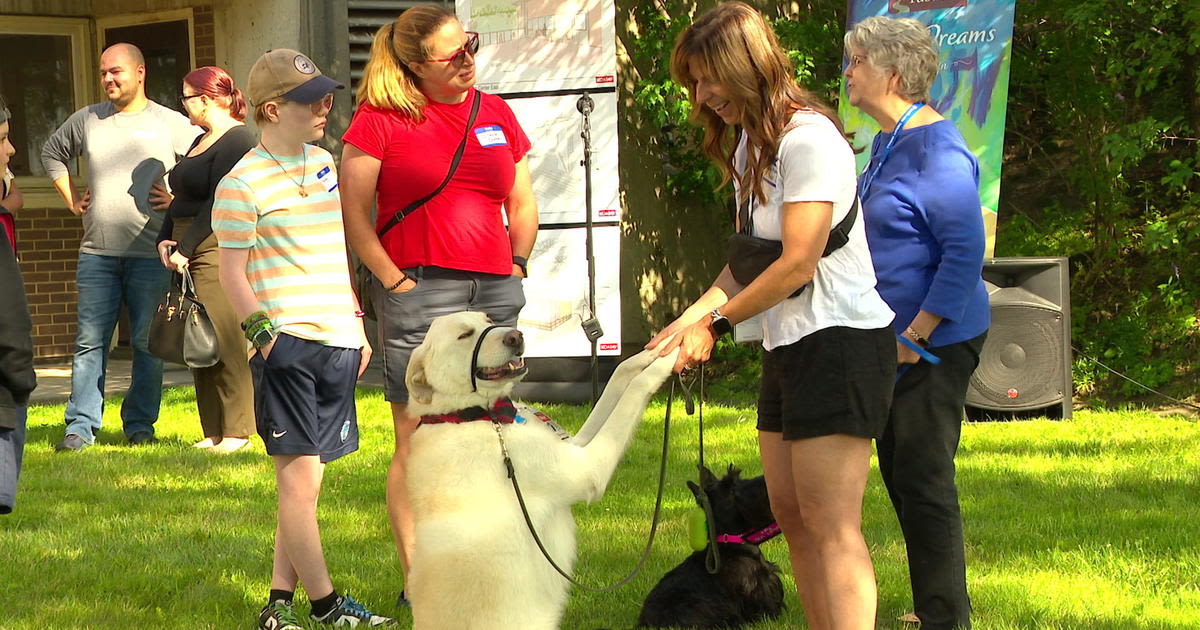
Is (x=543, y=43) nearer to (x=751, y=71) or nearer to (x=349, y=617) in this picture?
(x=349, y=617)

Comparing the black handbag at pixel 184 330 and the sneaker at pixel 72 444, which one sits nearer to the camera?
the black handbag at pixel 184 330

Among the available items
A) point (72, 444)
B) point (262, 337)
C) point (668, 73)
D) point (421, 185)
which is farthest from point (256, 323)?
point (668, 73)

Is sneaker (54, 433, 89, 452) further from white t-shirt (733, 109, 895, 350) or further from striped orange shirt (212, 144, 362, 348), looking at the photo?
white t-shirt (733, 109, 895, 350)

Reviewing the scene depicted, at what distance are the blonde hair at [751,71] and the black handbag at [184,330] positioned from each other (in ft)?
12.1

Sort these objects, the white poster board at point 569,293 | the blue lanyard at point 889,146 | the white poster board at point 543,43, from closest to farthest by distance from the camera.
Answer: the blue lanyard at point 889,146
the white poster board at point 543,43
the white poster board at point 569,293

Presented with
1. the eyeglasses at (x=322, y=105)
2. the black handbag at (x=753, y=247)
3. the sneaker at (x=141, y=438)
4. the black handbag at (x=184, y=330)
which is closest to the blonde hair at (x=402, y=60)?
the eyeglasses at (x=322, y=105)

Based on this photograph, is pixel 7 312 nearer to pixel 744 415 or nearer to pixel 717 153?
pixel 717 153

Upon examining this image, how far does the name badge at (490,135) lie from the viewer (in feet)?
14.6

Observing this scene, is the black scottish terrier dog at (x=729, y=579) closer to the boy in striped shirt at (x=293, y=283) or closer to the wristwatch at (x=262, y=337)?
the boy in striped shirt at (x=293, y=283)

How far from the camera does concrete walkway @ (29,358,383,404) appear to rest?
35.1ft

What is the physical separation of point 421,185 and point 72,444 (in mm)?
4828

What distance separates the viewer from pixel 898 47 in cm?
384

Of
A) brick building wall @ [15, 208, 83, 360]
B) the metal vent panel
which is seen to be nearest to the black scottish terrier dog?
the metal vent panel

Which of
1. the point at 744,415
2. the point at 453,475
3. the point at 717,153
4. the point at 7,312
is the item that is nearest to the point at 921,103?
the point at 717,153
